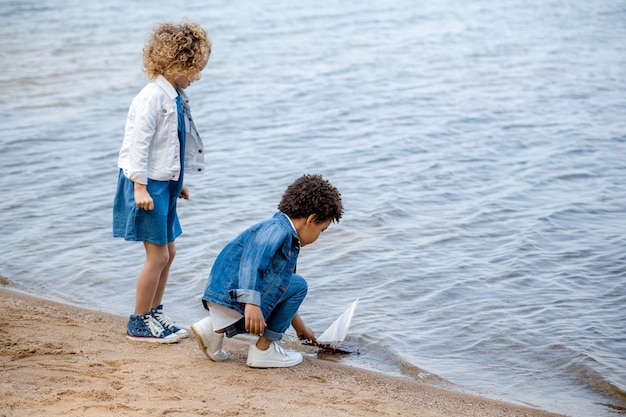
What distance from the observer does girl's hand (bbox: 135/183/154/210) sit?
3980 mm

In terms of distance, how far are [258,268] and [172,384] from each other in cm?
64

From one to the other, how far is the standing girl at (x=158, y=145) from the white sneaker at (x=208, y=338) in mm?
368

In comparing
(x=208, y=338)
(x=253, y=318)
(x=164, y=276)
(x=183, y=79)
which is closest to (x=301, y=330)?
(x=208, y=338)

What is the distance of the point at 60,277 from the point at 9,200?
1.73 metres

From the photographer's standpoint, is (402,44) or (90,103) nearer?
(90,103)

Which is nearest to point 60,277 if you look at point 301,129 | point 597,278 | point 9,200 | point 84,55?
point 9,200

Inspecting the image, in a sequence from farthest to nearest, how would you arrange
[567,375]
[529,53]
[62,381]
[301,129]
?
1. [529,53]
2. [301,129]
3. [567,375]
4. [62,381]

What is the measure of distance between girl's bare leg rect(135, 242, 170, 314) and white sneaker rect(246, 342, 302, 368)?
0.63 metres

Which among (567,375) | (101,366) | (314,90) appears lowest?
(567,375)

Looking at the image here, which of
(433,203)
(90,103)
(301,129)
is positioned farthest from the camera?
(90,103)

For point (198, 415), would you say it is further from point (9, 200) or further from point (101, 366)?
point (9, 200)

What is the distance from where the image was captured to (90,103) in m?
10.8

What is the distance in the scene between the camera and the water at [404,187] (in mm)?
4664

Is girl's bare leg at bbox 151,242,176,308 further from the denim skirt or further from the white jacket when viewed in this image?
the white jacket
